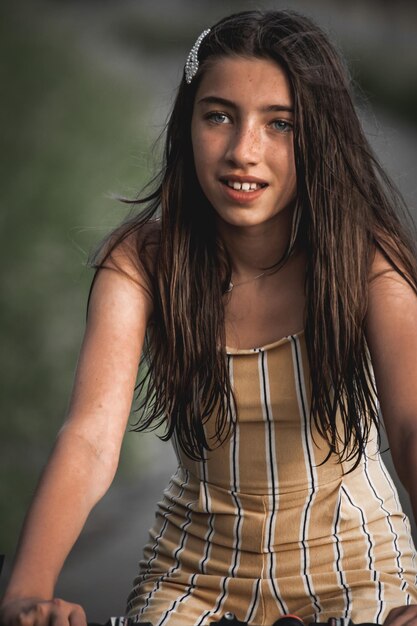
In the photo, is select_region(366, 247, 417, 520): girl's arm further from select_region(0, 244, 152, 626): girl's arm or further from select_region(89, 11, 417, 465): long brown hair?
select_region(0, 244, 152, 626): girl's arm

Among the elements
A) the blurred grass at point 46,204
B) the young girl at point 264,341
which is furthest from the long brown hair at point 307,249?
the blurred grass at point 46,204

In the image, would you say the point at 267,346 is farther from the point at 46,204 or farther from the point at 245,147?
the point at 46,204

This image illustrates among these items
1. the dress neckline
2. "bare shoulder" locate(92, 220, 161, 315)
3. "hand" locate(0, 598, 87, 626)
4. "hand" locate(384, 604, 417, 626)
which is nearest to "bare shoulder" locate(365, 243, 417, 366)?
the dress neckline

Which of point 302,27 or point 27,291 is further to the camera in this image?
point 27,291

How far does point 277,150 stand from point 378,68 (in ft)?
6.65

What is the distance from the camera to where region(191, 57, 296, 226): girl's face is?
151 centimetres

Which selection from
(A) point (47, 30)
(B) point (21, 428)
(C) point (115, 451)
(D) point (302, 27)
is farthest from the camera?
(A) point (47, 30)

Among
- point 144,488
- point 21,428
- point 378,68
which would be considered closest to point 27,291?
point 21,428

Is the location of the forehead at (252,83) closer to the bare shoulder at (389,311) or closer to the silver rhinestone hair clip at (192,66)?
the silver rhinestone hair clip at (192,66)

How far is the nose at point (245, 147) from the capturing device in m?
1.50

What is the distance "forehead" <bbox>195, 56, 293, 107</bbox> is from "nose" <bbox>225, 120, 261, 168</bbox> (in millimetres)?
40

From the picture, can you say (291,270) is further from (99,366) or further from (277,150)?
(99,366)

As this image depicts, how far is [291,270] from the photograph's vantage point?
167cm

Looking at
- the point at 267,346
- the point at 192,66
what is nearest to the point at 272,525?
the point at 267,346
